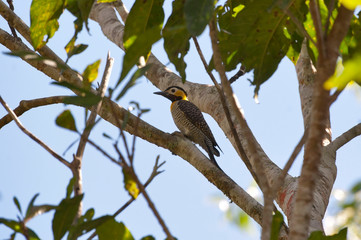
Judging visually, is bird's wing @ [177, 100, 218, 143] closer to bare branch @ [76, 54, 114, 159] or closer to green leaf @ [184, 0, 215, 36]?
bare branch @ [76, 54, 114, 159]

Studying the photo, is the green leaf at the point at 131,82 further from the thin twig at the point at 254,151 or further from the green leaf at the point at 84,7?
the green leaf at the point at 84,7

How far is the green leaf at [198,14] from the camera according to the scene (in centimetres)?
146

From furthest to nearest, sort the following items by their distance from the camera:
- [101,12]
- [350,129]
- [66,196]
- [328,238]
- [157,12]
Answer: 1. [101,12]
2. [350,129]
3. [157,12]
4. [66,196]
5. [328,238]

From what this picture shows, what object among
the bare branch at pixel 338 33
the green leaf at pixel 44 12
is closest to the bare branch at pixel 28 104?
the green leaf at pixel 44 12

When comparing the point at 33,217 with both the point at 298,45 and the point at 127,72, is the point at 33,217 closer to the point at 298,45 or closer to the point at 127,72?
the point at 127,72

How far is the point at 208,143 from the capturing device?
20.3 ft

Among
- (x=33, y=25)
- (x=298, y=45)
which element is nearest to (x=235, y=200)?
(x=298, y=45)

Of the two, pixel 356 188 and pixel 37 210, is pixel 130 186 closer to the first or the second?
pixel 37 210

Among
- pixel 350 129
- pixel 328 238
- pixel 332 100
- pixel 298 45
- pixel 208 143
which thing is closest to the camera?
pixel 332 100

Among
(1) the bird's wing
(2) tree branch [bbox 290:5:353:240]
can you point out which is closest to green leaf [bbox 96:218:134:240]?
(2) tree branch [bbox 290:5:353:240]

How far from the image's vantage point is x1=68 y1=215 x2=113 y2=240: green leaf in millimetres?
1537

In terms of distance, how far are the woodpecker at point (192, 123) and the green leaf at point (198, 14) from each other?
14.7 ft

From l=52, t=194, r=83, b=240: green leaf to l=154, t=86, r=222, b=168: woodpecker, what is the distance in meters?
4.41

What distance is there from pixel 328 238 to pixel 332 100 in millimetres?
408
